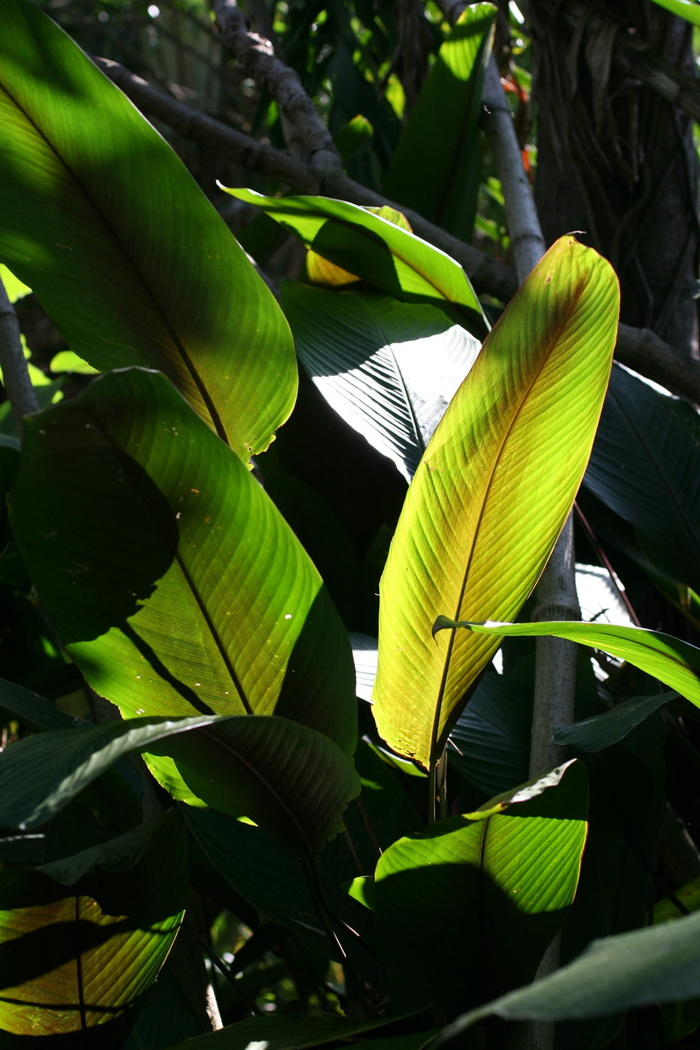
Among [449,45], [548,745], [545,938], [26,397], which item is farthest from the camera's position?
[449,45]

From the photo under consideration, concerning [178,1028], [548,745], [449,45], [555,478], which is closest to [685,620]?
[548,745]

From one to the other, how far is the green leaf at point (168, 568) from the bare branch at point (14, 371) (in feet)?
1.34

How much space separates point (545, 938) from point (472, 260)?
79 cm

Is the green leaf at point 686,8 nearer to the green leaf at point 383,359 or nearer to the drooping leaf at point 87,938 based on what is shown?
the green leaf at point 383,359

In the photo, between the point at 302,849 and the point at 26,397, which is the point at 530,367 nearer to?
the point at 302,849

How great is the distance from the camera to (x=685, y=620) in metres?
0.85

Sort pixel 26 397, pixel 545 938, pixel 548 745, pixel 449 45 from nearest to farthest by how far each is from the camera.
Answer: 1. pixel 545 938
2. pixel 548 745
3. pixel 26 397
4. pixel 449 45

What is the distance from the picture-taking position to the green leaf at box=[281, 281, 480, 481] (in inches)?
26.7

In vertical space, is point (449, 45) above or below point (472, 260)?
above

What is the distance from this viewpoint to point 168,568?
423 millimetres

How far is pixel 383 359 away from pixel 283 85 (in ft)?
2.07

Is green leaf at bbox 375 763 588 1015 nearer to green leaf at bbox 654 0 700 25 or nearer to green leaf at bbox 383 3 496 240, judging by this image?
green leaf at bbox 654 0 700 25

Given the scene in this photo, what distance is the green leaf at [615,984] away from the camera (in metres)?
0.17

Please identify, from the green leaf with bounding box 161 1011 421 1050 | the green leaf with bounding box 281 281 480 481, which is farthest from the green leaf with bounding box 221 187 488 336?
the green leaf with bounding box 161 1011 421 1050
